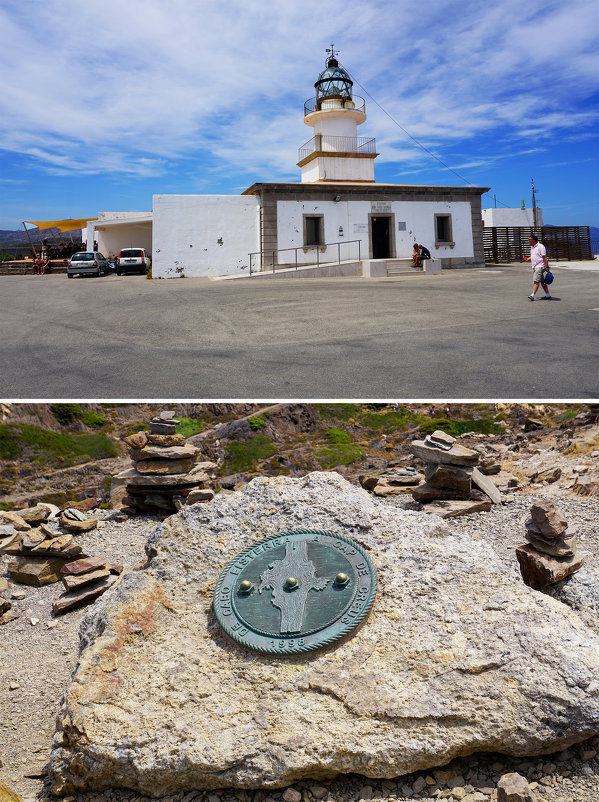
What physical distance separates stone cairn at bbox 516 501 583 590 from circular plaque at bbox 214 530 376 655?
4.49ft

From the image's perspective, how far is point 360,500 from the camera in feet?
15.8

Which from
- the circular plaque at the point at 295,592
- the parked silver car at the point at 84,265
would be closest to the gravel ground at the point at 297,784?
the circular plaque at the point at 295,592

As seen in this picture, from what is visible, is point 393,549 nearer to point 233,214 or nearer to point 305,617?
point 305,617

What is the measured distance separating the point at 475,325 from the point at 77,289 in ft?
49.1

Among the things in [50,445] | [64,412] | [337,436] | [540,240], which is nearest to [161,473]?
[50,445]

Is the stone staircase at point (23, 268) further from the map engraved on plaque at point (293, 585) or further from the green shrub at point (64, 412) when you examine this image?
the map engraved on plaque at point (293, 585)

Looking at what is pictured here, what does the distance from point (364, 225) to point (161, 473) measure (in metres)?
23.4

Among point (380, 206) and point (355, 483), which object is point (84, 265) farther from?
point (355, 483)

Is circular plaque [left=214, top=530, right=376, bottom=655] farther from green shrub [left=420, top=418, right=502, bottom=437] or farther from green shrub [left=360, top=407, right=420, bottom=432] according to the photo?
green shrub [left=360, top=407, right=420, bottom=432]

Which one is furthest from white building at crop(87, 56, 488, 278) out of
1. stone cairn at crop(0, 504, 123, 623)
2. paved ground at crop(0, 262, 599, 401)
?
stone cairn at crop(0, 504, 123, 623)

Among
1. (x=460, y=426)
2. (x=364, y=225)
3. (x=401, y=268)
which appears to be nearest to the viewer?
(x=460, y=426)

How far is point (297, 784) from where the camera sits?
349cm

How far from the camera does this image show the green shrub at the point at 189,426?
1387cm

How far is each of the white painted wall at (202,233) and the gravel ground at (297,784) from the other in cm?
2203
